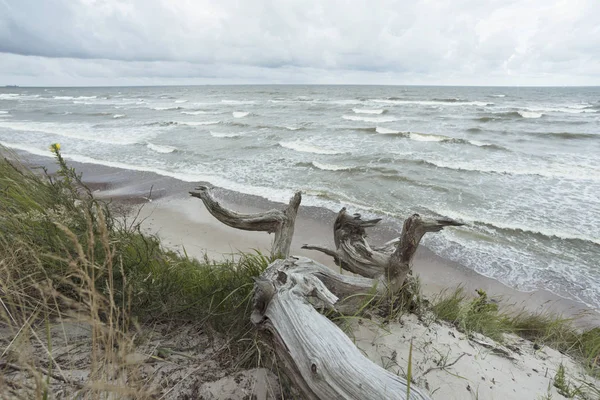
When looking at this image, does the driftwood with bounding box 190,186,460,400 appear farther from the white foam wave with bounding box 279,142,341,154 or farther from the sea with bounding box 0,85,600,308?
the white foam wave with bounding box 279,142,341,154

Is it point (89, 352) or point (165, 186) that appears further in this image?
point (165, 186)

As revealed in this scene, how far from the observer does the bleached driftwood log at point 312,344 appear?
1.62 meters

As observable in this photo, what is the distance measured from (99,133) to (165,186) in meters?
12.7

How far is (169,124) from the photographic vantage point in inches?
916

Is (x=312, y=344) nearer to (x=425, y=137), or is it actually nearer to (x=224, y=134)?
(x=224, y=134)

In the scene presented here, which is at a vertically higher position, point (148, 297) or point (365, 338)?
point (148, 297)

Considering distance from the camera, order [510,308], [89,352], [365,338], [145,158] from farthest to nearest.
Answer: [145,158], [510,308], [365,338], [89,352]

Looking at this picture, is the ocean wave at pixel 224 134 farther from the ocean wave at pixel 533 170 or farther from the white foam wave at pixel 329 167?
the ocean wave at pixel 533 170

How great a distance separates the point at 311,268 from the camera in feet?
8.69

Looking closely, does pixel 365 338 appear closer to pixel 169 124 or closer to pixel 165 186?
pixel 165 186

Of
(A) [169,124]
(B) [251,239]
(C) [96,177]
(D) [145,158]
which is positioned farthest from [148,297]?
(A) [169,124]

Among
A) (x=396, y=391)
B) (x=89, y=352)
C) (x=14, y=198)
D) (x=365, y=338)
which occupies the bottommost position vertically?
(x=365, y=338)

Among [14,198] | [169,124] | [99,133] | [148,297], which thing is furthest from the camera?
[169,124]

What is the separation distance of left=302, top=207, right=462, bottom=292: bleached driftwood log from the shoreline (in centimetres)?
155
